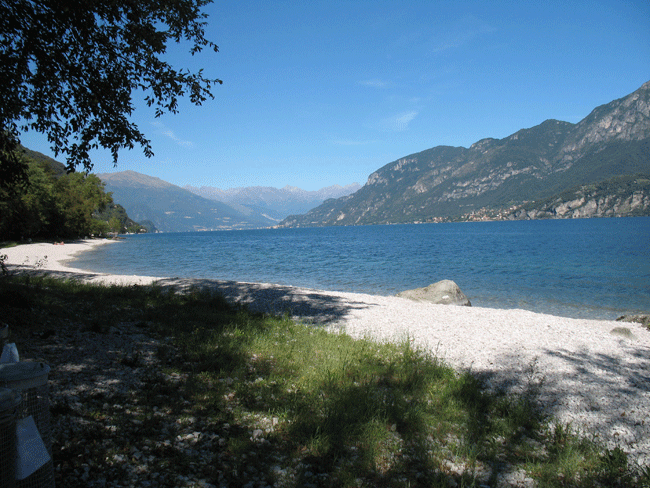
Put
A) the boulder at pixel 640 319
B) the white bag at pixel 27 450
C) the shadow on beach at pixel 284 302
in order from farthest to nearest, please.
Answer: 1. the boulder at pixel 640 319
2. the shadow on beach at pixel 284 302
3. the white bag at pixel 27 450

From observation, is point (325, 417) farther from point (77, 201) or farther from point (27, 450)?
point (77, 201)

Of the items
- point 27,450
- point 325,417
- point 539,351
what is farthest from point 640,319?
point 27,450

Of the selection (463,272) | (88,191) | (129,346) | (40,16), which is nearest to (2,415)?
(129,346)

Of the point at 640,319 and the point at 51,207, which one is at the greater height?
the point at 51,207

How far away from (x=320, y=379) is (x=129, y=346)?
14.0ft

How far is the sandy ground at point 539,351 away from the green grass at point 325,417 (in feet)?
2.15

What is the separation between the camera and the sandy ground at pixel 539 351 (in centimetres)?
616

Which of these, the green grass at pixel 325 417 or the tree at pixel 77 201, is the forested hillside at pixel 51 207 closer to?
the tree at pixel 77 201

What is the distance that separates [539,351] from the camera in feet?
31.0

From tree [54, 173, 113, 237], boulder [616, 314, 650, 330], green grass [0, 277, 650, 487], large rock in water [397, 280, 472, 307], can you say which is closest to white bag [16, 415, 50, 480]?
green grass [0, 277, 650, 487]

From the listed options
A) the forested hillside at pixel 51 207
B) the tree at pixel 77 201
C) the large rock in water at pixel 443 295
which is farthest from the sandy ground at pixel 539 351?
the tree at pixel 77 201

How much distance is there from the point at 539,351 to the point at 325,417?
7280mm

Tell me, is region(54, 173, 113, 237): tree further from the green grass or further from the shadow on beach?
the green grass

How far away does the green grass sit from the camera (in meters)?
4.33
